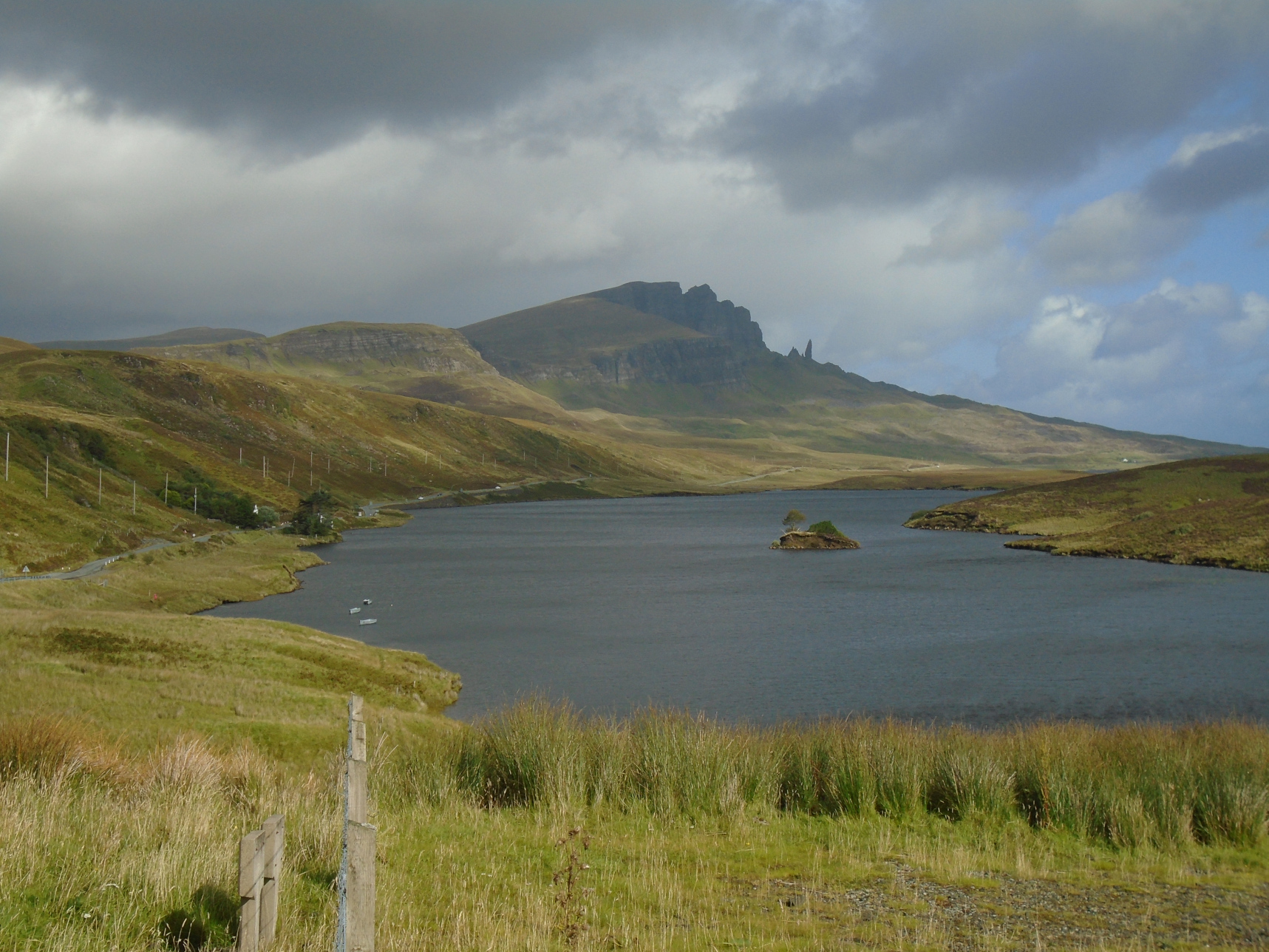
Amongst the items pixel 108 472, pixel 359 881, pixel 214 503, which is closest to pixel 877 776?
pixel 359 881

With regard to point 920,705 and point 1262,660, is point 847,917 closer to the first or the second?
point 920,705

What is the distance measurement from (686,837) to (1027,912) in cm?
494

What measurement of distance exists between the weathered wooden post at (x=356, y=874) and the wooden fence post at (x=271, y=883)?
1.04 metres

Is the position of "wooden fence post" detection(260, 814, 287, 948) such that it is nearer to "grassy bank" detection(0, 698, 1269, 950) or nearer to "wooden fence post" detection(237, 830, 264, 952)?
"wooden fence post" detection(237, 830, 264, 952)

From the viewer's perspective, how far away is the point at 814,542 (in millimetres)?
113375

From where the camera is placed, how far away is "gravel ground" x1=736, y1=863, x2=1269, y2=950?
1027 centimetres

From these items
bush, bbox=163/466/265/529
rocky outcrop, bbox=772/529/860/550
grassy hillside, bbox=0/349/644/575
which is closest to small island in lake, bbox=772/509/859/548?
rocky outcrop, bbox=772/529/860/550

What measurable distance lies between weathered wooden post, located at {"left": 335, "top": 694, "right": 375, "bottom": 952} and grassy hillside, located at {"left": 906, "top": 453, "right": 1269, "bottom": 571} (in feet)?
317

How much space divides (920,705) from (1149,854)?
78.7 ft

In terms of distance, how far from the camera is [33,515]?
285 feet

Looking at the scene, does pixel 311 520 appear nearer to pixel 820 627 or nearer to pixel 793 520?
pixel 793 520

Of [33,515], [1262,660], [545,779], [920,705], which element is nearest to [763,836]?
[545,779]

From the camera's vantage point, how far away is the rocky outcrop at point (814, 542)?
11269 centimetres

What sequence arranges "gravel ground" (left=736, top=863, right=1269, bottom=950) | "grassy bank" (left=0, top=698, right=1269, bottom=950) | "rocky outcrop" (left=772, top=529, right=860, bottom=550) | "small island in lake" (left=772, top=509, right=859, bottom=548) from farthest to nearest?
"small island in lake" (left=772, top=509, right=859, bottom=548), "rocky outcrop" (left=772, top=529, right=860, bottom=550), "gravel ground" (left=736, top=863, right=1269, bottom=950), "grassy bank" (left=0, top=698, right=1269, bottom=950)
